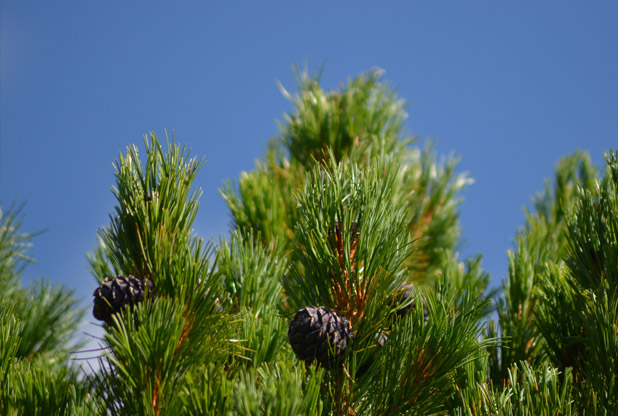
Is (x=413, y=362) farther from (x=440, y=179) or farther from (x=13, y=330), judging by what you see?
(x=440, y=179)

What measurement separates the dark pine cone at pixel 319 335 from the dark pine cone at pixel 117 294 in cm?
21

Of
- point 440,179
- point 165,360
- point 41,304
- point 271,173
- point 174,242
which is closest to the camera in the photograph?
point 165,360

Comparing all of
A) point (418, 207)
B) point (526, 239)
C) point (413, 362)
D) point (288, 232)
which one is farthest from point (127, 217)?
point (418, 207)

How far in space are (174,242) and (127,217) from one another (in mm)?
85

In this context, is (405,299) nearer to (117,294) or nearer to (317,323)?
(317,323)

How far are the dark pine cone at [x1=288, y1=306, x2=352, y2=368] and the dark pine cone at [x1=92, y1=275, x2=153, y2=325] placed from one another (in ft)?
0.69

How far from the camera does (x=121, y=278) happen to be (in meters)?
0.88

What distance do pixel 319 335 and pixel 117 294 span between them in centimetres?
28

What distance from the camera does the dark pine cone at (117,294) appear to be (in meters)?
0.86

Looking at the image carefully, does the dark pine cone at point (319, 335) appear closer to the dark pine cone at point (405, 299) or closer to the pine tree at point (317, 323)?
the pine tree at point (317, 323)

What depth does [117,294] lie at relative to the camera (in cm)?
86

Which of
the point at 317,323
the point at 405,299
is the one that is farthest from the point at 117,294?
the point at 405,299

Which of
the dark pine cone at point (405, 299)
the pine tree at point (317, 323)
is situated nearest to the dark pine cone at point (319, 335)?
Answer: the pine tree at point (317, 323)

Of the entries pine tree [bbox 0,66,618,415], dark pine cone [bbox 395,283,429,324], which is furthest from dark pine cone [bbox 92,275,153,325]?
dark pine cone [bbox 395,283,429,324]
